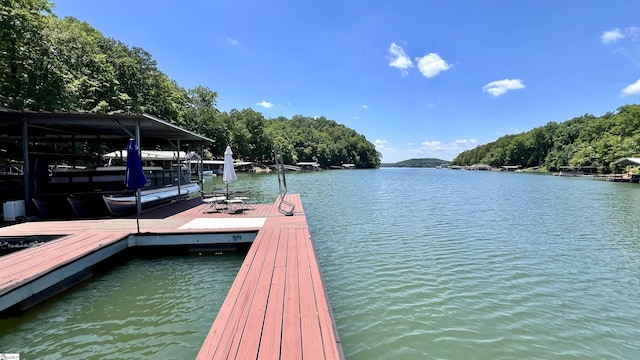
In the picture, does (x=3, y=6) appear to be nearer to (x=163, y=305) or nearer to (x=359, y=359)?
(x=163, y=305)

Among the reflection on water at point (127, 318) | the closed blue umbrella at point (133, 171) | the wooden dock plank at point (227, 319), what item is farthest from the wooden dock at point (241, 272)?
the closed blue umbrella at point (133, 171)

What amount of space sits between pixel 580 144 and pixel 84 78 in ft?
336

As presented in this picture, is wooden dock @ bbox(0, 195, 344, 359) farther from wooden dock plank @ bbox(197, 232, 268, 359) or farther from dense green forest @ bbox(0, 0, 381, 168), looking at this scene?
dense green forest @ bbox(0, 0, 381, 168)

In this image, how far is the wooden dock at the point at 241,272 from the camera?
301cm

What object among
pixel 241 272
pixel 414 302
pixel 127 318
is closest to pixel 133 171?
pixel 127 318

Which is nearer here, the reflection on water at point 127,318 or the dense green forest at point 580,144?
the reflection on water at point 127,318

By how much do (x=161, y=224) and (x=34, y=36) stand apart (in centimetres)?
1623

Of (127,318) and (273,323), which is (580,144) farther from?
(127,318)

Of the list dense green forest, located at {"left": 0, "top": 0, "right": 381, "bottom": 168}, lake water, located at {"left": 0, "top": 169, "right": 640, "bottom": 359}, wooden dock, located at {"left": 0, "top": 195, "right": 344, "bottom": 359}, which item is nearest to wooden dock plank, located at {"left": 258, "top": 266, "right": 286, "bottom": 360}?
wooden dock, located at {"left": 0, "top": 195, "right": 344, "bottom": 359}

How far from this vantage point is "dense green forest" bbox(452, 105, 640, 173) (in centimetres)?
5950

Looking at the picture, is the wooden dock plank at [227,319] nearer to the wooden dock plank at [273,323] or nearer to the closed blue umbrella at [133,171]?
the wooden dock plank at [273,323]

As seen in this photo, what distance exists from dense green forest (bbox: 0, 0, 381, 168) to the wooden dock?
3.81 metres

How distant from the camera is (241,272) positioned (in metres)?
5.02

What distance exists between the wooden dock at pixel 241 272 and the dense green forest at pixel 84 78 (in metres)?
3.81
